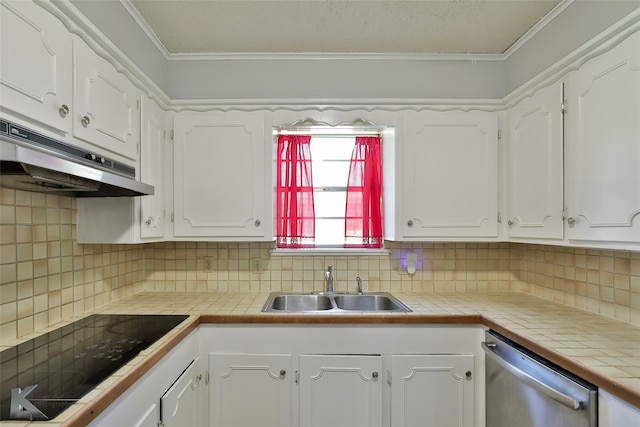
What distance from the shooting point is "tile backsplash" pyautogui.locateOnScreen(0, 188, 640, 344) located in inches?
53.4

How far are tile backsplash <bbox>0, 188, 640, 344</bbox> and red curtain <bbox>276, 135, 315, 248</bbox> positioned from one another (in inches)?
7.0

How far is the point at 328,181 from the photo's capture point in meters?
2.49

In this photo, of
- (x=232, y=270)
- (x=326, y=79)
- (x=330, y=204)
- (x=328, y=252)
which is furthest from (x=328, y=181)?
(x=232, y=270)

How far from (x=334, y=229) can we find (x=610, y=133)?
1.63m

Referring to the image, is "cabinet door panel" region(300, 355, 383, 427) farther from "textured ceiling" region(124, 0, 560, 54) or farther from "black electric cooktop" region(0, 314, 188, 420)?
"textured ceiling" region(124, 0, 560, 54)

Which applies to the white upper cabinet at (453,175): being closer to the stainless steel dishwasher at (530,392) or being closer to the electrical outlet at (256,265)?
the stainless steel dishwasher at (530,392)

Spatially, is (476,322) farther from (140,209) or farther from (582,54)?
(140,209)

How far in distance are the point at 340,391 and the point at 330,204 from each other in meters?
1.26

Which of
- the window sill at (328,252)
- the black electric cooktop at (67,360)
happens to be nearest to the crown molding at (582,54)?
the window sill at (328,252)

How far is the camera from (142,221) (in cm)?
174

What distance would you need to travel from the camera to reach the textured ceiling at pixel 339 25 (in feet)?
5.68

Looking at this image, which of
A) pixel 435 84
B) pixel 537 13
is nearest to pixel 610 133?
pixel 537 13

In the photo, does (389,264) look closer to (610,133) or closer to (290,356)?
(290,356)

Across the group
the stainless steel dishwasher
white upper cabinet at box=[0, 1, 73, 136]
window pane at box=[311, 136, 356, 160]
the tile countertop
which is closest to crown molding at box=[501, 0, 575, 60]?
window pane at box=[311, 136, 356, 160]
